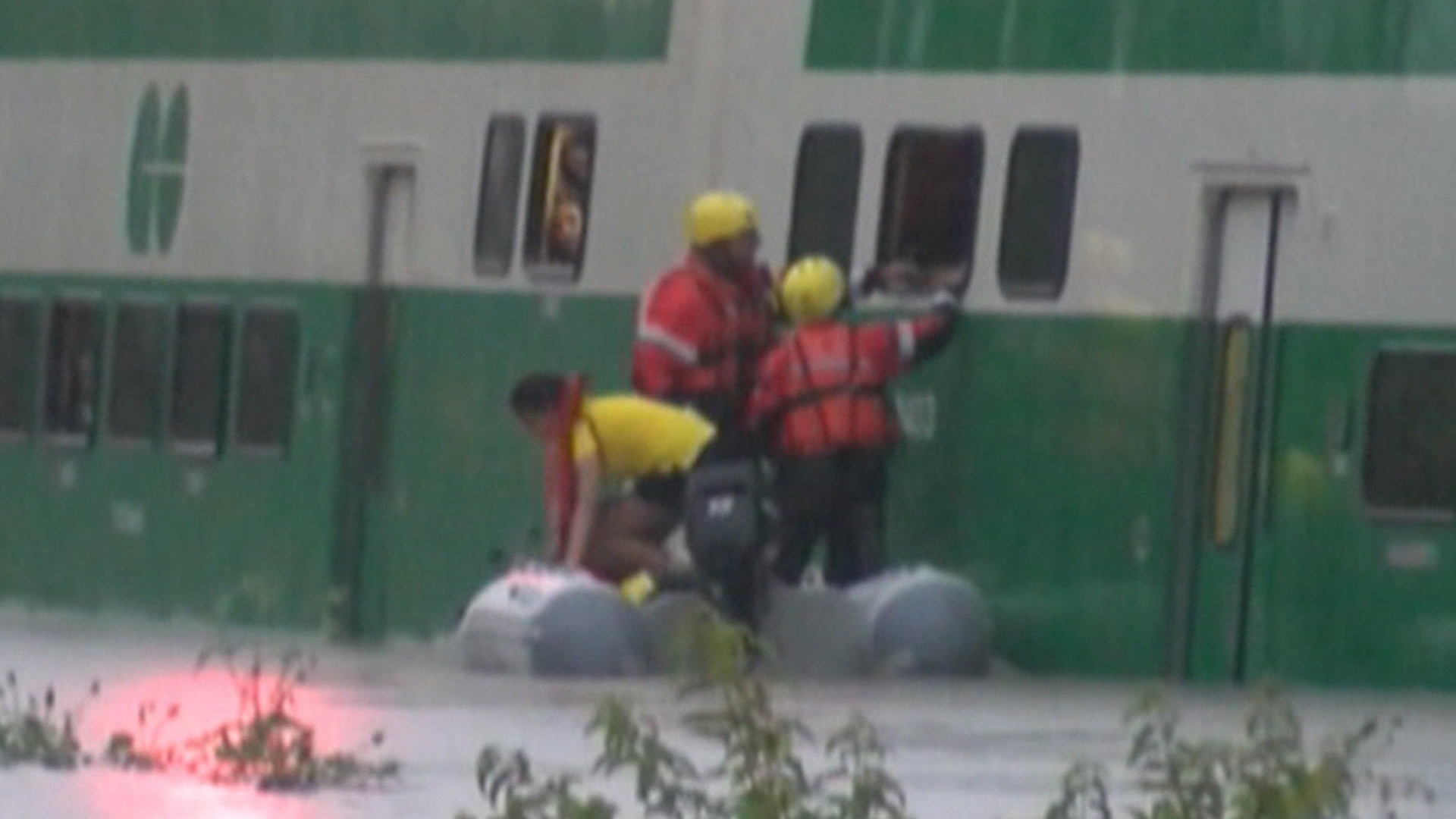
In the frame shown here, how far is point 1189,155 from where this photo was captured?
850 inches

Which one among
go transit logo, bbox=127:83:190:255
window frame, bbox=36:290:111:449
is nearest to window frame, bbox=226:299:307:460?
go transit logo, bbox=127:83:190:255

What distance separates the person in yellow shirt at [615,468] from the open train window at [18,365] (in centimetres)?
690

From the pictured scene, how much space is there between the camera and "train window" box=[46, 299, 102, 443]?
28.6 meters

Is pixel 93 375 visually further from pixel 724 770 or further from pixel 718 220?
pixel 724 770

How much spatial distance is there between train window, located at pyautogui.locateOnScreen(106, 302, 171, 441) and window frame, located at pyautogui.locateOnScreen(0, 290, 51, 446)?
60 centimetres

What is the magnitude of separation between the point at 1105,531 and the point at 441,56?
522 cm

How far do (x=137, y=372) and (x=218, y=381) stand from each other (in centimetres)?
69

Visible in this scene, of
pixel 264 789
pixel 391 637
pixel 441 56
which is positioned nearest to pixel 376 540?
pixel 391 637

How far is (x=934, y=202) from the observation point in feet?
75.0

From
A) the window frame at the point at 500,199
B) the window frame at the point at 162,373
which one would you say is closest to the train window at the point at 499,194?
the window frame at the point at 500,199

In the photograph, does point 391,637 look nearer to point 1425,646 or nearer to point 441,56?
point 441,56

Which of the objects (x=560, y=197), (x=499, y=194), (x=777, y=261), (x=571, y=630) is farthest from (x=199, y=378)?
(x=571, y=630)

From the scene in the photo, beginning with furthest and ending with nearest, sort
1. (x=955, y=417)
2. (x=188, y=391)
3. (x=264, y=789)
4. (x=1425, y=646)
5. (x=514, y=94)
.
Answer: (x=188, y=391)
(x=514, y=94)
(x=955, y=417)
(x=1425, y=646)
(x=264, y=789)

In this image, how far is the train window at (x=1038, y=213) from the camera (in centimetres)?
2219
